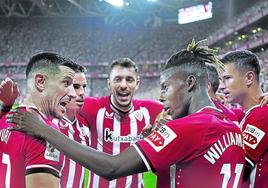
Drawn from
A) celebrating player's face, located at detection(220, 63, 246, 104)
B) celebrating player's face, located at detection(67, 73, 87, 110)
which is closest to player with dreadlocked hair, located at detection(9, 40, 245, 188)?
celebrating player's face, located at detection(220, 63, 246, 104)

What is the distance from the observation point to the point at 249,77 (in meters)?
3.08

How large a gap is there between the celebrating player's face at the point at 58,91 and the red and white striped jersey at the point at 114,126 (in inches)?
79.9

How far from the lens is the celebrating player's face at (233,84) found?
3.08 meters

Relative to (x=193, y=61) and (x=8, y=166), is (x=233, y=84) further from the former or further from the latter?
(x=8, y=166)

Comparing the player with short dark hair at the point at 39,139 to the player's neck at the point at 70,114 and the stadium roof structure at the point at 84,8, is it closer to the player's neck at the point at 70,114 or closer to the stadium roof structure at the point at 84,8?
the player's neck at the point at 70,114

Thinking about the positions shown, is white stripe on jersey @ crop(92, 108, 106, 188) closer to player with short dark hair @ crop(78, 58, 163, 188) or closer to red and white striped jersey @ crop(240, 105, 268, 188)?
player with short dark hair @ crop(78, 58, 163, 188)

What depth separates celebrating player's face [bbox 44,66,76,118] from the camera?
2260 millimetres

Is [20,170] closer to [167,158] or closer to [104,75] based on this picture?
[167,158]

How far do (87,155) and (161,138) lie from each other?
0.37 m

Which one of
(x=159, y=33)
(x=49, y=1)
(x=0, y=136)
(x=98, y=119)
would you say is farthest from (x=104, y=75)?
(x=0, y=136)

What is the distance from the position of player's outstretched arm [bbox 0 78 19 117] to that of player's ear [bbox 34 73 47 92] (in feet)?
0.88

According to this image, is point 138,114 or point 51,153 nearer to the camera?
point 51,153

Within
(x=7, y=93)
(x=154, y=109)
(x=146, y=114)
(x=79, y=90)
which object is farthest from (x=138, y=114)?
(x=7, y=93)

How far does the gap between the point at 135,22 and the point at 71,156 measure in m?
36.0
